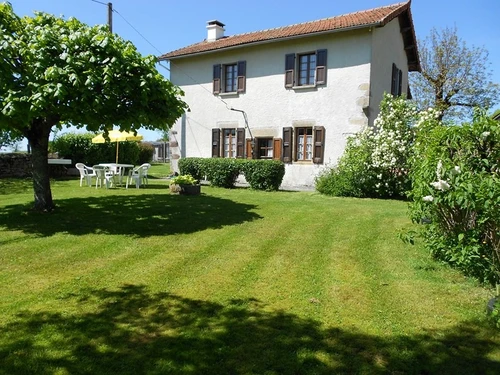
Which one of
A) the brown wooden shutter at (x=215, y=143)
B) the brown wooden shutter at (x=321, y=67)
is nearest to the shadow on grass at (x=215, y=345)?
the brown wooden shutter at (x=321, y=67)

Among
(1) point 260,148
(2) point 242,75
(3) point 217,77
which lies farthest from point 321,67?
(3) point 217,77

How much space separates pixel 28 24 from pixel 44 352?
698 cm

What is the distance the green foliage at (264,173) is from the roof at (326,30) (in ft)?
17.7

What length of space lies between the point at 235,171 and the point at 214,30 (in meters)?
9.25

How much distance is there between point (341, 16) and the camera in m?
16.0

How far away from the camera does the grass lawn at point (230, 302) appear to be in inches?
110

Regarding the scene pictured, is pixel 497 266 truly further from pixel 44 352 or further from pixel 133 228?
pixel 133 228

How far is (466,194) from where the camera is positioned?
3490mm

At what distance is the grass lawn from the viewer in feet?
9.18

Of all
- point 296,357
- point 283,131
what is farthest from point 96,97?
point 283,131

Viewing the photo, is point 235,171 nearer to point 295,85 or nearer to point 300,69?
point 295,85

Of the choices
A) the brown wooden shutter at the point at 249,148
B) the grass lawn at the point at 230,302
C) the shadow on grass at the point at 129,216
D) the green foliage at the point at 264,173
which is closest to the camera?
the grass lawn at the point at 230,302

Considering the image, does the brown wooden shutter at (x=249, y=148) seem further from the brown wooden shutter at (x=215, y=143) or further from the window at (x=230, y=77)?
the window at (x=230, y=77)

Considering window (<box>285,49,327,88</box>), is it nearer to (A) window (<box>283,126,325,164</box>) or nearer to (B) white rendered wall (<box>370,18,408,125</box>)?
(A) window (<box>283,126,325,164</box>)
